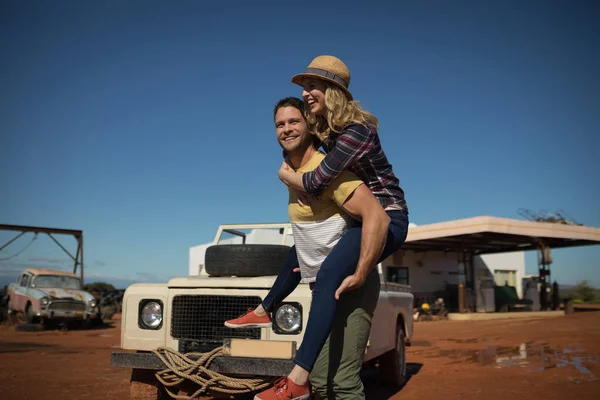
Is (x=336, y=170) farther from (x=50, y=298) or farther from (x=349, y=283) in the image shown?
(x=50, y=298)

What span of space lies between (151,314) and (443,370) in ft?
15.8

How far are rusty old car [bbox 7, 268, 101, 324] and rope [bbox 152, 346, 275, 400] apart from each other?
13.0 metres

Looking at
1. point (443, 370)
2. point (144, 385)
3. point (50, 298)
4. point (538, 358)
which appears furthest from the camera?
point (50, 298)

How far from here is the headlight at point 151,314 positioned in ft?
13.3

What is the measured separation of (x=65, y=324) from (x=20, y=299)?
207 cm

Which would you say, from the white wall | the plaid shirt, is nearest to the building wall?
the white wall

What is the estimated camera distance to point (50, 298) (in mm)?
14969

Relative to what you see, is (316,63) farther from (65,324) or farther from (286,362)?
(65,324)

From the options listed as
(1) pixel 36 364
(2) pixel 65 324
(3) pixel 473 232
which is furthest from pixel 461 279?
(1) pixel 36 364

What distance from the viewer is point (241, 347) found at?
3.21 meters

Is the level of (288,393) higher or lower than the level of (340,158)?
lower

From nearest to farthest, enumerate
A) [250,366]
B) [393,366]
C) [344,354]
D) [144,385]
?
[344,354]
[250,366]
[144,385]
[393,366]

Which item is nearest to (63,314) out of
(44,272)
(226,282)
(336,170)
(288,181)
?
(44,272)

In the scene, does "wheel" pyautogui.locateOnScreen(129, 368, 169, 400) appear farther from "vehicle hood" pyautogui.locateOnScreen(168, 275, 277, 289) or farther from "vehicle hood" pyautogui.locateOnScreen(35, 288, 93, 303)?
"vehicle hood" pyautogui.locateOnScreen(35, 288, 93, 303)
